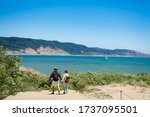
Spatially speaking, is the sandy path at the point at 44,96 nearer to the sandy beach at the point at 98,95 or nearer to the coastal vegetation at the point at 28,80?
the sandy beach at the point at 98,95

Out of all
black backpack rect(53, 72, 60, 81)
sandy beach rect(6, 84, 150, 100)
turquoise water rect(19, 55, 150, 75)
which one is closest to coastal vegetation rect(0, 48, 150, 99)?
sandy beach rect(6, 84, 150, 100)

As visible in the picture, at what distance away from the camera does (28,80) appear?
21.6 m

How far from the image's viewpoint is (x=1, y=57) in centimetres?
1627

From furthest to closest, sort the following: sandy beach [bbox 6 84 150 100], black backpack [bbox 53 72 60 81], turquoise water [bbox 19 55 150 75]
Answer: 1. turquoise water [bbox 19 55 150 75]
2. black backpack [bbox 53 72 60 81]
3. sandy beach [bbox 6 84 150 100]

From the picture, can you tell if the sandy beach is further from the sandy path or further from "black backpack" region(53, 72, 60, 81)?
"black backpack" region(53, 72, 60, 81)

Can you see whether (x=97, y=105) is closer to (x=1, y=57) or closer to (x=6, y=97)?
(x=6, y=97)

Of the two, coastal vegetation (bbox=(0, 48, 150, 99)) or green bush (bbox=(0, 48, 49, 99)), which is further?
coastal vegetation (bbox=(0, 48, 150, 99))

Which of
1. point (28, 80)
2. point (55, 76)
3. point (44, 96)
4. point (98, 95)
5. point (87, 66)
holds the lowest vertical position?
point (87, 66)

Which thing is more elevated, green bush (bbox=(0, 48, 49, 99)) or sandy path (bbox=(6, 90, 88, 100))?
green bush (bbox=(0, 48, 49, 99))

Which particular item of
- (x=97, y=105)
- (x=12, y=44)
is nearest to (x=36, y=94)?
(x=97, y=105)

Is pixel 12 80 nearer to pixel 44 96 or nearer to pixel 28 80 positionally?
pixel 44 96

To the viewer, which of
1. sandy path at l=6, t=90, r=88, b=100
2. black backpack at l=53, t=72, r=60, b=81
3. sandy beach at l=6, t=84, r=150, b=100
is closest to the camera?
sandy path at l=6, t=90, r=88, b=100

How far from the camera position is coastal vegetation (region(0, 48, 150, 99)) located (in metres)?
14.8

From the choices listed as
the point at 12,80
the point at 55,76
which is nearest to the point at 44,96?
the point at 55,76
